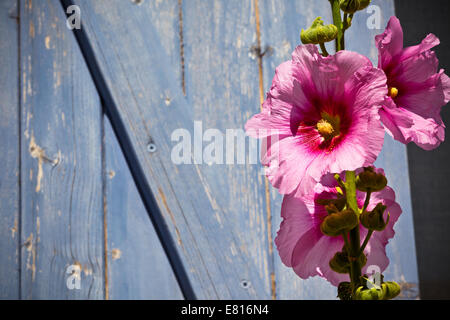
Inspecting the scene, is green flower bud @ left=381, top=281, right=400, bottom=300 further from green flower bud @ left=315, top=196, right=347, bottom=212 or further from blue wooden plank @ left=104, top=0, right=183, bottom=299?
blue wooden plank @ left=104, top=0, right=183, bottom=299

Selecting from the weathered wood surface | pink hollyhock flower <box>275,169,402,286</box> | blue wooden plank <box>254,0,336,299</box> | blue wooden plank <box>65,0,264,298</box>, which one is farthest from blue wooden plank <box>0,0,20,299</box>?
pink hollyhock flower <box>275,169,402,286</box>

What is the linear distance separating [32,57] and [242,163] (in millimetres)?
498

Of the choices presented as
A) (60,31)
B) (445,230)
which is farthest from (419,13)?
(60,31)

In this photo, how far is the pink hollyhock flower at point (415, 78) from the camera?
11.7 inches

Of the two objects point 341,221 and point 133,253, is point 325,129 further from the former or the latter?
point 133,253

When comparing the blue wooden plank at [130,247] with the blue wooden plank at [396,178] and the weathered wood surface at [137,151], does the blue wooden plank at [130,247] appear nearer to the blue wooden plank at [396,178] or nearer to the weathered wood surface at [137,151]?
the weathered wood surface at [137,151]

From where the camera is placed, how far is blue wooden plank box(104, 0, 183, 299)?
2.74 ft

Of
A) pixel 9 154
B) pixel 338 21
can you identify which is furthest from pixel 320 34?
pixel 9 154

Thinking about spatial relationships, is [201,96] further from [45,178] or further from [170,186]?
[45,178]

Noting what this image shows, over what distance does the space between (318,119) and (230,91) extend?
1.92 ft

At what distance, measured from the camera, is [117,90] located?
82cm

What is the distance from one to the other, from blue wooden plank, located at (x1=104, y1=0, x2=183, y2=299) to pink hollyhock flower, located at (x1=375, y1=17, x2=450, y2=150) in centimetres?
60

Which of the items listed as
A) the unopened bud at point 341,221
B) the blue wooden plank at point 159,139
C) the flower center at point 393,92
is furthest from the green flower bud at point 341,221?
the blue wooden plank at point 159,139

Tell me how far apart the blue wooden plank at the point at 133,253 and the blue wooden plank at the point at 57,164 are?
2 centimetres
